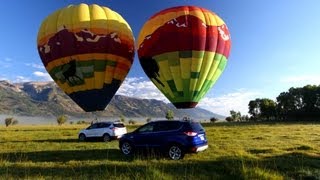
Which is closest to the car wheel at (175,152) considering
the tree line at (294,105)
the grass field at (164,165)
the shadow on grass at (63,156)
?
the grass field at (164,165)

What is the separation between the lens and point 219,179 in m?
16.6

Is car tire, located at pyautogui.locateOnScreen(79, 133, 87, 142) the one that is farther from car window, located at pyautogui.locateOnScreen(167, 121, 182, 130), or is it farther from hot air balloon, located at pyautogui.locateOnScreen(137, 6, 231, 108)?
car window, located at pyautogui.locateOnScreen(167, 121, 182, 130)

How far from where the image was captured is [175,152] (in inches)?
937

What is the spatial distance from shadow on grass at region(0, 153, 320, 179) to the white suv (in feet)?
50.1

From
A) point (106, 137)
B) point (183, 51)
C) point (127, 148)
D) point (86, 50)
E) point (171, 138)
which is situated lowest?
point (127, 148)

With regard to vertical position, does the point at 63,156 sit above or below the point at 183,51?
below

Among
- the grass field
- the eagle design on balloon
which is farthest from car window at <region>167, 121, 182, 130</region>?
the eagle design on balloon

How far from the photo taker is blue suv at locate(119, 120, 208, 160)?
23562 millimetres

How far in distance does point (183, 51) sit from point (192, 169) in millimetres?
17140

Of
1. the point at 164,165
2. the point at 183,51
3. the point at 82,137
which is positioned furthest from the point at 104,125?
the point at 164,165

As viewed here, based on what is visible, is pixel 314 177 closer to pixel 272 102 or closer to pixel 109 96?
pixel 109 96

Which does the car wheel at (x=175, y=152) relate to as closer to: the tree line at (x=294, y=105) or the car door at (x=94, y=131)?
the car door at (x=94, y=131)

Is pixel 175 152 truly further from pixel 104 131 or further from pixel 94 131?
pixel 94 131

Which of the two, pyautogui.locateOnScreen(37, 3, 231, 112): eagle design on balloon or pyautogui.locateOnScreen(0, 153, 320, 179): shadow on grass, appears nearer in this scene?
pyautogui.locateOnScreen(0, 153, 320, 179): shadow on grass
